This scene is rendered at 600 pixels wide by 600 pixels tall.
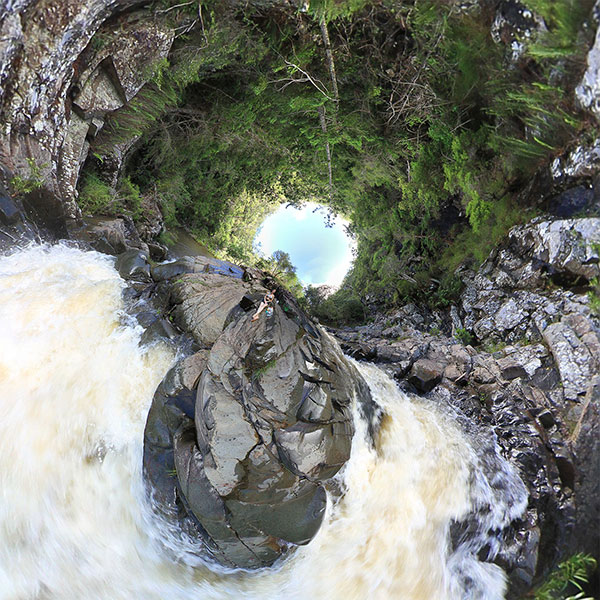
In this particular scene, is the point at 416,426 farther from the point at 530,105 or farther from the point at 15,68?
the point at 15,68

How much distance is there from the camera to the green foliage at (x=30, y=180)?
5.76 metres

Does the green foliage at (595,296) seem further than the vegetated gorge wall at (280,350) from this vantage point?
Yes

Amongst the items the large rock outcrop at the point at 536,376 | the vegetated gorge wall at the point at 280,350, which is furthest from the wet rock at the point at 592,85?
the large rock outcrop at the point at 536,376

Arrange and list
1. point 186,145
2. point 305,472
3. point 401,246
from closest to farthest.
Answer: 1. point 305,472
2. point 186,145
3. point 401,246

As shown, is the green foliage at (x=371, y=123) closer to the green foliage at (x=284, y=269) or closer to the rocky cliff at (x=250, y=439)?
the green foliage at (x=284, y=269)

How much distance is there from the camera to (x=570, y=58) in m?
4.00

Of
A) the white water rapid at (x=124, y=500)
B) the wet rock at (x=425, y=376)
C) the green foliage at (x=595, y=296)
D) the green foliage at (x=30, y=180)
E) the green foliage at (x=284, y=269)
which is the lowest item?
the white water rapid at (x=124, y=500)

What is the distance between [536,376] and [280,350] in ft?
13.9

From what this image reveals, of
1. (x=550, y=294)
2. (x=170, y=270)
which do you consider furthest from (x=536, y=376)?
(x=170, y=270)

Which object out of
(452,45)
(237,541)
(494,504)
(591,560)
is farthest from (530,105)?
(237,541)

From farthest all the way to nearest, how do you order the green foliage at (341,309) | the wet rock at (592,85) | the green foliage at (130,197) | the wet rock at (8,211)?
the green foliage at (341,309) < the green foliage at (130,197) < the wet rock at (8,211) < the wet rock at (592,85)

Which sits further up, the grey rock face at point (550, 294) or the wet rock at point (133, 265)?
the grey rock face at point (550, 294)

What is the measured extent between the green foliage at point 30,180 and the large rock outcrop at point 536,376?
7.08m

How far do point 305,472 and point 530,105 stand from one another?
572 cm
